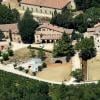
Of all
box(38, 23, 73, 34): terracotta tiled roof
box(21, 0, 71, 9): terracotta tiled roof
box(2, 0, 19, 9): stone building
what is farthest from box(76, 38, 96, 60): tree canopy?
box(2, 0, 19, 9): stone building

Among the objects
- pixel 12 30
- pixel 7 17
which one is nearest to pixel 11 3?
Result: pixel 7 17

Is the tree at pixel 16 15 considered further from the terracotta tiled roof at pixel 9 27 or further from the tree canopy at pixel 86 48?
the tree canopy at pixel 86 48

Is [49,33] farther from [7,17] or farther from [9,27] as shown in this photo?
[7,17]

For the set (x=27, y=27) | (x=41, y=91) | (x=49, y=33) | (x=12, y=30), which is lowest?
(x=41, y=91)

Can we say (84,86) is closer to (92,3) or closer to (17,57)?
(17,57)

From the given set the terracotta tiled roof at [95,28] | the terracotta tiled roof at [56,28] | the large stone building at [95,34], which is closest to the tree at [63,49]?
the large stone building at [95,34]

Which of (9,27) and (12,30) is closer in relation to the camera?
(12,30)
